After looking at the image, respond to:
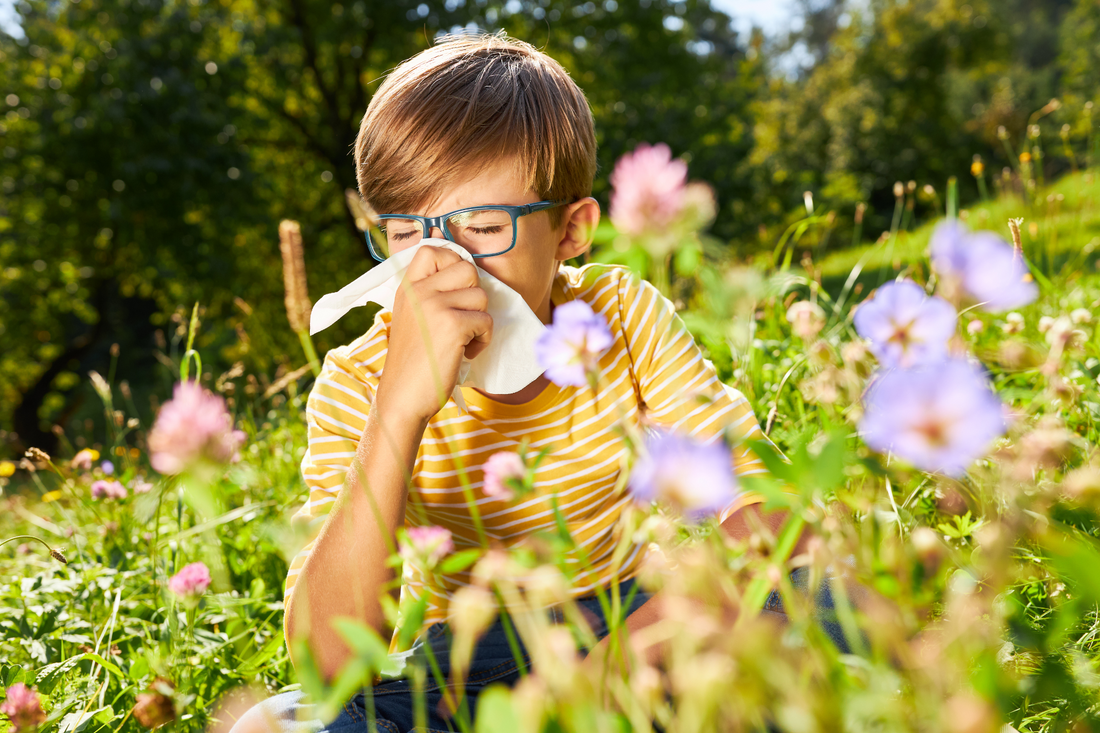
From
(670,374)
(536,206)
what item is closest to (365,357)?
(536,206)

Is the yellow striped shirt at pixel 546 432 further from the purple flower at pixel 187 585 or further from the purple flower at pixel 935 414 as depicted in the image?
the purple flower at pixel 935 414

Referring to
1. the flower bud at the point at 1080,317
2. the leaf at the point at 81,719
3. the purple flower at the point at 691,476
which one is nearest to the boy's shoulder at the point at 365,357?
the leaf at the point at 81,719

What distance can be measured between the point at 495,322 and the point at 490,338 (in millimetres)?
49

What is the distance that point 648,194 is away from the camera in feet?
1.31

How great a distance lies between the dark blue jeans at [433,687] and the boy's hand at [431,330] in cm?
30

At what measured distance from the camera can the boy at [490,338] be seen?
3.41ft

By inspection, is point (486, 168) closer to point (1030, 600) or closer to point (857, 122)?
point (1030, 600)

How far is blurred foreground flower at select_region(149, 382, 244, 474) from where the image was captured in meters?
0.38

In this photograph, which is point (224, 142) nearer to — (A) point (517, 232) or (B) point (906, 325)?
(A) point (517, 232)

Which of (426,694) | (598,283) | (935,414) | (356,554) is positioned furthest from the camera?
(598,283)

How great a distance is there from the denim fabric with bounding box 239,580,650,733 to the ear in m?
0.60

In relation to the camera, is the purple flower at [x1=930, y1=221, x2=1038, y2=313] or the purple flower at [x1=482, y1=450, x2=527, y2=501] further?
the purple flower at [x1=482, y1=450, x2=527, y2=501]

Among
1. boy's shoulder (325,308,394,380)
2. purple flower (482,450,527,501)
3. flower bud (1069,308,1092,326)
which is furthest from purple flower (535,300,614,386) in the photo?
flower bud (1069,308,1092,326)

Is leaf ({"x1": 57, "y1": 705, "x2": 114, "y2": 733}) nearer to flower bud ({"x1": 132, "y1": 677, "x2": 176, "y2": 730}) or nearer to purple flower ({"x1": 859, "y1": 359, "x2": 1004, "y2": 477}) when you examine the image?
flower bud ({"x1": 132, "y1": 677, "x2": 176, "y2": 730})
